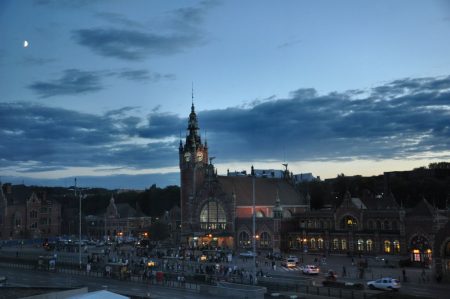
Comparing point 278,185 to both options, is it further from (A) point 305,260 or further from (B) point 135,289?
(B) point 135,289

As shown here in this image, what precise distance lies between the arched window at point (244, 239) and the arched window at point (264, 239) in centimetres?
276

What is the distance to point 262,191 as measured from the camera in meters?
95.9

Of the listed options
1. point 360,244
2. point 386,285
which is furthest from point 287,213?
point 386,285

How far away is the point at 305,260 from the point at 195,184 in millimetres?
32632

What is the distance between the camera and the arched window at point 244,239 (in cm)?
8994

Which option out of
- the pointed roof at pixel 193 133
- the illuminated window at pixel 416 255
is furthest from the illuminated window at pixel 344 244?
the pointed roof at pixel 193 133

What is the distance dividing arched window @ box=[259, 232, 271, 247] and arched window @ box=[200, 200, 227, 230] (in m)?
7.79

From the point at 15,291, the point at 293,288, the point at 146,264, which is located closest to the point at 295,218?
the point at 146,264

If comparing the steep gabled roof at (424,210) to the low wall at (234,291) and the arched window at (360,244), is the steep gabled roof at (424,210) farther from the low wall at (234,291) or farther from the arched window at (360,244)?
the low wall at (234,291)

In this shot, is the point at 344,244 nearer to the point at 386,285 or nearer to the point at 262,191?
the point at 262,191

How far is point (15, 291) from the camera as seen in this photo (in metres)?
36.4

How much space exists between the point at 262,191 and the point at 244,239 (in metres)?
9.72

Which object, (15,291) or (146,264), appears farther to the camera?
(146,264)

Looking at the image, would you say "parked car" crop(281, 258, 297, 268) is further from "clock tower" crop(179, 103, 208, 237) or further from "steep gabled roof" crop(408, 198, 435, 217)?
"clock tower" crop(179, 103, 208, 237)
